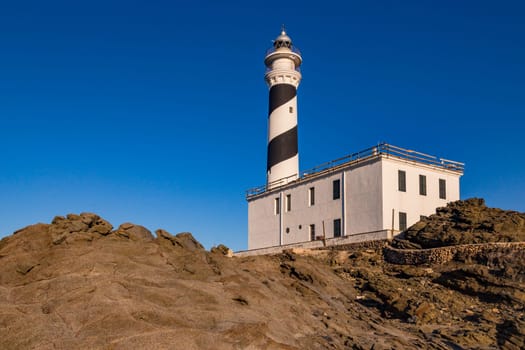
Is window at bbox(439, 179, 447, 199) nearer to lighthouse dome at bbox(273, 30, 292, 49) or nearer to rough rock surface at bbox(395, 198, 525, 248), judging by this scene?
rough rock surface at bbox(395, 198, 525, 248)

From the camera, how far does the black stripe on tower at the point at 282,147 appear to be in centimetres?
4153

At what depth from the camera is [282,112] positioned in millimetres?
42406

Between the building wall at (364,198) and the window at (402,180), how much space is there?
4.46ft

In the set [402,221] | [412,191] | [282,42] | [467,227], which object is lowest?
[467,227]

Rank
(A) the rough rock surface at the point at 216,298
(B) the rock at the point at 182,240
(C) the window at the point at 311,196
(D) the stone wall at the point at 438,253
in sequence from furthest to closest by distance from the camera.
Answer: (C) the window at the point at 311,196
(D) the stone wall at the point at 438,253
(B) the rock at the point at 182,240
(A) the rough rock surface at the point at 216,298

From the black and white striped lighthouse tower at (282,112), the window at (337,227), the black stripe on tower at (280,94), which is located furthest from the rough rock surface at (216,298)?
the black stripe on tower at (280,94)

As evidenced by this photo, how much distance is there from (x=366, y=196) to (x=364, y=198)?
21cm

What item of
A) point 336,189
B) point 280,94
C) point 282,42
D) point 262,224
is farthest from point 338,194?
point 282,42

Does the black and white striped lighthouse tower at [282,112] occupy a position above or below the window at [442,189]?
above

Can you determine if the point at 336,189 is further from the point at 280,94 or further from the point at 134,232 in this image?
the point at 134,232

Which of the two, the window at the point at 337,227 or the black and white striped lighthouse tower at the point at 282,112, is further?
the black and white striped lighthouse tower at the point at 282,112

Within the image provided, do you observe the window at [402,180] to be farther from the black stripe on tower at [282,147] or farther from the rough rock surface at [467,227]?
the black stripe on tower at [282,147]

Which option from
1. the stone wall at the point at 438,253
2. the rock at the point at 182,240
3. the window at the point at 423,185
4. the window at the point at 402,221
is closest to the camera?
the rock at the point at 182,240

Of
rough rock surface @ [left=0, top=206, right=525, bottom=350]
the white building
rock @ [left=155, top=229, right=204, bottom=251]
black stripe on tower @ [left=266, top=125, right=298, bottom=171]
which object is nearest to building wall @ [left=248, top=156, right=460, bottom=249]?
the white building
